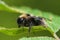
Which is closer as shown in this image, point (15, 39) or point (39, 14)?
point (39, 14)

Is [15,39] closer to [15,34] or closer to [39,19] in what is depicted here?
[15,34]

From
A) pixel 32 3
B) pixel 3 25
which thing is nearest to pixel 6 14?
pixel 3 25

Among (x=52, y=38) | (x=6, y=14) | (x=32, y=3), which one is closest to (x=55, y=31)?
(x=52, y=38)

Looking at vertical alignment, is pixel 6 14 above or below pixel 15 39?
above

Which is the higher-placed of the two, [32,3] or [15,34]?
[32,3]

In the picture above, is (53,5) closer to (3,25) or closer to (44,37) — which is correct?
(44,37)

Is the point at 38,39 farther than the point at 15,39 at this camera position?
No
